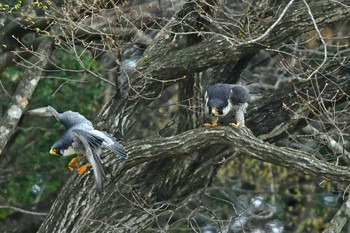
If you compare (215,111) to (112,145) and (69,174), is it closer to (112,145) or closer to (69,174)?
(112,145)

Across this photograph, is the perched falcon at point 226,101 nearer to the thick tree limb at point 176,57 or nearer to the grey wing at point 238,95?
the grey wing at point 238,95

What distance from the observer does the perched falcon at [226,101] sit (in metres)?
8.09

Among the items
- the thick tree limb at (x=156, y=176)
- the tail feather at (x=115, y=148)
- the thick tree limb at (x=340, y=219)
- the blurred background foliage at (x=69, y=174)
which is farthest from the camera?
the blurred background foliage at (x=69, y=174)

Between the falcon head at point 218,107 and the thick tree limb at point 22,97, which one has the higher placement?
the falcon head at point 218,107

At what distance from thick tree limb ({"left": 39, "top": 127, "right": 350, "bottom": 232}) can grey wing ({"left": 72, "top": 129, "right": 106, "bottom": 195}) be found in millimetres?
425

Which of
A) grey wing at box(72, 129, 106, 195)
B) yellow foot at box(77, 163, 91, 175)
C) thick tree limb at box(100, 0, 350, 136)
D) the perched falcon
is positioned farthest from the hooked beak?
yellow foot at box(77, 163, 91, 175)

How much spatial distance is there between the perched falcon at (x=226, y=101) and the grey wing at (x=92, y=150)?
1048mm

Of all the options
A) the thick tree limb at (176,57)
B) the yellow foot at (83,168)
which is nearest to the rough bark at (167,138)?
the thick tree limb at (176,57)

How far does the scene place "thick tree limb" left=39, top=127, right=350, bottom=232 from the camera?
7.35m

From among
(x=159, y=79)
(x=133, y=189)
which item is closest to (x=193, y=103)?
(x=159, y=79)

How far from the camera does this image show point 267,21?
8344mm

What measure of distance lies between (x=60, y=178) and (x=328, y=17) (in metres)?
5.44

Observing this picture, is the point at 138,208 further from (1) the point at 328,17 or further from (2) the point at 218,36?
(1) the point at 328,17

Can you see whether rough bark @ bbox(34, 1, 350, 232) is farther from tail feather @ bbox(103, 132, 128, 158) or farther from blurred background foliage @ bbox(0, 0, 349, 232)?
blurred background foliage @ bbox(0, 0, 349, 232)
